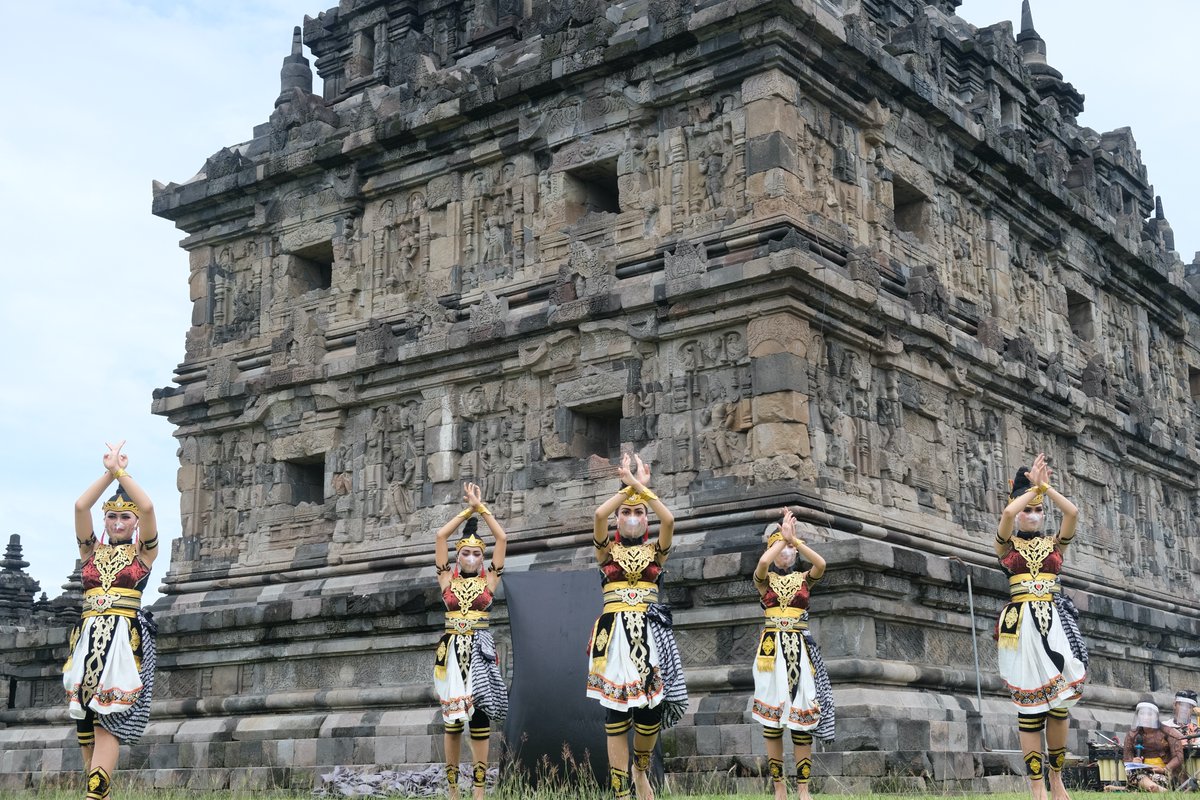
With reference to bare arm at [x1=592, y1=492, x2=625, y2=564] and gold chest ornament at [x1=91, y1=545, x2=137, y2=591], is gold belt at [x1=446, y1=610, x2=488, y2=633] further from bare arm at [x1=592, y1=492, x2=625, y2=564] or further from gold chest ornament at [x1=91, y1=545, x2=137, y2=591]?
gold chest ornament at [x1=91, y1=545, x2=137, y2=591]

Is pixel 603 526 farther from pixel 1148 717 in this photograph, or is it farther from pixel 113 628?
pixel 1148 717

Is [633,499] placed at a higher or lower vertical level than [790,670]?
higher

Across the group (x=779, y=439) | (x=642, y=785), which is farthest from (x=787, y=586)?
(x=779, y=439)

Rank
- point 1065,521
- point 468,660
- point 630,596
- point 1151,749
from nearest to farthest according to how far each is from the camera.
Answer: point 630,596 < point 1065,521 < point 468,660 < point 1151,749

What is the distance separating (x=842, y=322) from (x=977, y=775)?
19.0 ft

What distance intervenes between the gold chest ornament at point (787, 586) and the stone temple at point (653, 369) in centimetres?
327

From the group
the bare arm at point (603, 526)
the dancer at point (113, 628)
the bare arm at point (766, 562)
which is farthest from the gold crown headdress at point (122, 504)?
the bare arm at point (766, 562)

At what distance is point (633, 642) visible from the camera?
9898mm

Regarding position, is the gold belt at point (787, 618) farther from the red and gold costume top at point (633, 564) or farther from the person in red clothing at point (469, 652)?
the person in red clothing at point (469, 652)

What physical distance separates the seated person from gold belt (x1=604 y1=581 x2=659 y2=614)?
22.2 ft

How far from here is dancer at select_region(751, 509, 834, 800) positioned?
37.2 ft

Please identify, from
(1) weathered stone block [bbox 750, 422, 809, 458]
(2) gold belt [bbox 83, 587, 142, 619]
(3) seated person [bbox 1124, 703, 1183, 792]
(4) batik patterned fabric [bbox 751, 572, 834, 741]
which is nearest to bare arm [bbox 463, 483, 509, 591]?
(4) batik patterned fabric [bbox 751, 572, 834, 741]

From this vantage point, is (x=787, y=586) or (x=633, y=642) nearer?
(x=633, y=642)

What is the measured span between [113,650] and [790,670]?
5.14 metres
